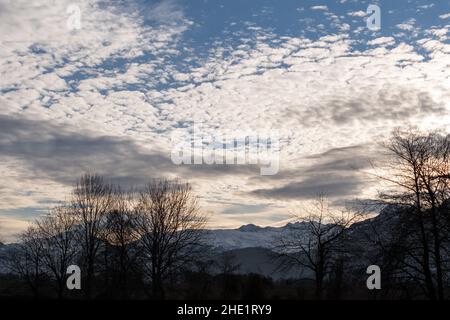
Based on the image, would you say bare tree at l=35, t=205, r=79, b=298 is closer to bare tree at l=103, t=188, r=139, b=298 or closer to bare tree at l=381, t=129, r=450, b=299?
bare tree at l=103, t=188, r=139, b=298

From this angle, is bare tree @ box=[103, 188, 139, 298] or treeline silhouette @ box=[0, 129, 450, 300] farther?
bare tree @ box=[103, 188, 139, 298]

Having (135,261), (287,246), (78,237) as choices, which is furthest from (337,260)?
(78,237)

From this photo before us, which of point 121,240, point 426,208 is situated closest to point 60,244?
point 121,240

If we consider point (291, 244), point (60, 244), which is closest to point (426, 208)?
point (291, 244)

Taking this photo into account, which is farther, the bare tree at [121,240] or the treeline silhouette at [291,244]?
the bare tree at [121,240]

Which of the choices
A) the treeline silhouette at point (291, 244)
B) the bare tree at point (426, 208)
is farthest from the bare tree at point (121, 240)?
the bare tree at point (426, 208)

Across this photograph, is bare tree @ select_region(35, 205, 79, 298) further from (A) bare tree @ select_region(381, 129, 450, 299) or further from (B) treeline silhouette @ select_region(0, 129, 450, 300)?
(A) bare tree @ select_region(381, 129, 450, 299)

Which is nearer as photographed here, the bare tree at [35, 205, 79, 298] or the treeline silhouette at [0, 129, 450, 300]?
the treeline silhouette at [0, 129, 450, 300]

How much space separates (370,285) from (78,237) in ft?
115

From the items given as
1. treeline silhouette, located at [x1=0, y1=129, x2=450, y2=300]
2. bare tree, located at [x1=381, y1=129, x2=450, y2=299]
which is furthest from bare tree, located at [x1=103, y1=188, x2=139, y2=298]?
bare tree, located at [x1=381, y1=129, x2=450, y2=299]

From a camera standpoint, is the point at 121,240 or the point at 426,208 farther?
the point at 121,240

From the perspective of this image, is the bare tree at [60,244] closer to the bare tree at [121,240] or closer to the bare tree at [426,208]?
the bare tree at [121,240]

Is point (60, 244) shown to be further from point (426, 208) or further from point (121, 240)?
point (426, 208)
